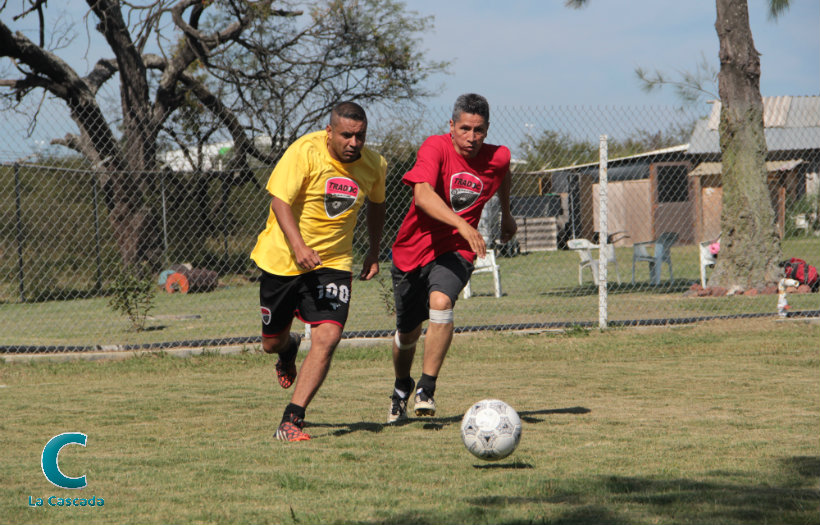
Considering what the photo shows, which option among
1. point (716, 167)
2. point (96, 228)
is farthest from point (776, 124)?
point (96, 228)

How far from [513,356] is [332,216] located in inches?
169

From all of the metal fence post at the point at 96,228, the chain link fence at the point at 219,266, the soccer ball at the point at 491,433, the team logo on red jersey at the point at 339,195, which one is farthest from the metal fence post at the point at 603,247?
the metal fence post at the point at 96,228

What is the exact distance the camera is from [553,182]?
36.2m

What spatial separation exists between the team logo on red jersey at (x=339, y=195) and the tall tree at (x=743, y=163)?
968 cm

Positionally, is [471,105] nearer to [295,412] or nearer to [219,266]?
[295,412]

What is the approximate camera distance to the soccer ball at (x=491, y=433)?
4.17 metres

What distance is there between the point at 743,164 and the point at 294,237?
33.6 ft

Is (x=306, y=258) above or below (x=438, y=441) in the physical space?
above

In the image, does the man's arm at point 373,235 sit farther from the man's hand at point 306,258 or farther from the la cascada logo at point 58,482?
the la cascada logo at point 58,482

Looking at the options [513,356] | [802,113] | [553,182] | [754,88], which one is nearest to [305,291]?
[513,356]

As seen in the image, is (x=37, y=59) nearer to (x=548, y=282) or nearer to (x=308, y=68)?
(x=308, y=68)

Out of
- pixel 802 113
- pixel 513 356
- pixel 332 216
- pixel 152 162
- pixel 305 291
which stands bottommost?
pixel 513 356

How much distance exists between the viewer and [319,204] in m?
5.15

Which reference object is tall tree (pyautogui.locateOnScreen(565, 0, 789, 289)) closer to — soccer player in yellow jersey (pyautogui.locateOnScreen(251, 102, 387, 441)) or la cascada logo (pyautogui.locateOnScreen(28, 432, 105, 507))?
soccer player in yellow jersey (pyautogui.locateOnScreen(251, 102, 387, 441))
